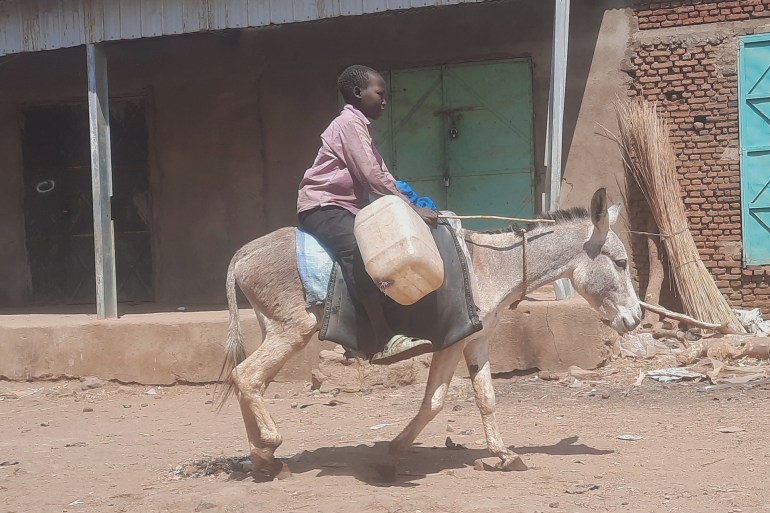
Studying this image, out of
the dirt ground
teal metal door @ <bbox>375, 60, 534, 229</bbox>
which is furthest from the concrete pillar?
teal metal door @ <bbox>375, 60, 534, 229</bbox>

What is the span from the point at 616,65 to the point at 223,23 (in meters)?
Answer: 4.09

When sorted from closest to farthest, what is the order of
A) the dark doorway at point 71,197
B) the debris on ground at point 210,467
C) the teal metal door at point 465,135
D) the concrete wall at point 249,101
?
1. the debris on ground at point 210,467
2. the concrete wall at point 249,101
3. the teal metal door at point 465,135
4. the dark doorway at point 71,197

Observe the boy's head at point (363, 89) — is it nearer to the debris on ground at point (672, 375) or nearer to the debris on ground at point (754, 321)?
the debris on ground at point (672, 375)

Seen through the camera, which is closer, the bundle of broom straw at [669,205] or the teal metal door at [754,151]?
the bundle of broom straw at [669,205]

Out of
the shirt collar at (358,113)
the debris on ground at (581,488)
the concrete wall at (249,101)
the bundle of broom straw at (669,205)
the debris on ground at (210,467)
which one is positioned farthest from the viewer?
the concrete wall at (249,101)

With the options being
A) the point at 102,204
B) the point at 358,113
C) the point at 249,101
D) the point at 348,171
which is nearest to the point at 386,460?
the point at 348,171

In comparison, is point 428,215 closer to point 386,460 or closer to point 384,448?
point 386,460

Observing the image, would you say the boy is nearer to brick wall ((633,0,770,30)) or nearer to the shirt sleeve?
the shirt sleeve

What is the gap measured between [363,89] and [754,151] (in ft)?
19.4

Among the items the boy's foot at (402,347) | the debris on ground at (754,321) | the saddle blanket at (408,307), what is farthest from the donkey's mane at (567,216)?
the debris on ground at (754,321)

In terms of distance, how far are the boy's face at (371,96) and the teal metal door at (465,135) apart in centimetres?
502

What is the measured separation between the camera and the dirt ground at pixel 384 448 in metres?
4.65

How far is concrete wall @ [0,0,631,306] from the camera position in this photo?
1007 cm

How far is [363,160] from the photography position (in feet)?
16.3
